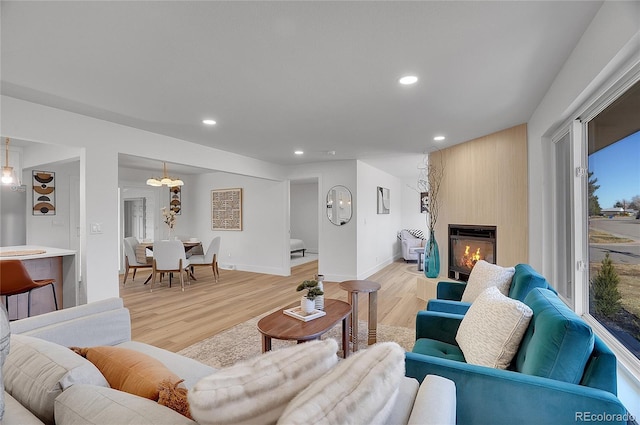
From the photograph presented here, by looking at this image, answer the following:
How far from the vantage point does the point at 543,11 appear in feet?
4.96

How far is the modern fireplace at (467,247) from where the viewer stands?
12.5 ft

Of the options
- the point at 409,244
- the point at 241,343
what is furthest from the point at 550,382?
the point at 409,244

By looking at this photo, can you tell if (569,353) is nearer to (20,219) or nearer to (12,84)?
(12,84)

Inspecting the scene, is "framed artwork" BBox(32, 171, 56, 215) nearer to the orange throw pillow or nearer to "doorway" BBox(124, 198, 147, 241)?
"doorway" BBox(124, 198, 147, 241)

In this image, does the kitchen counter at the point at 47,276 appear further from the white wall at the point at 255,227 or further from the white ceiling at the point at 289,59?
the white wall at the point at 255,227

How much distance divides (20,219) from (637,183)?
7.11 metres

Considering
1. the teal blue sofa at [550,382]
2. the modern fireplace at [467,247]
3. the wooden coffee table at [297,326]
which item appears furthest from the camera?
the modern fireplace at [467,247]

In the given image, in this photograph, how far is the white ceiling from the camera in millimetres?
1523

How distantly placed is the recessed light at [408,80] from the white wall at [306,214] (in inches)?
288

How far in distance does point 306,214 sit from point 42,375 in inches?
352

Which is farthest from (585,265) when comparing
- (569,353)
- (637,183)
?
(569,353)

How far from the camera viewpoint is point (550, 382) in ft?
3.57

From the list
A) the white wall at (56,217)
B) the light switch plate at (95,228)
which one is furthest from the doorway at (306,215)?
the light switch plate at (95,228)

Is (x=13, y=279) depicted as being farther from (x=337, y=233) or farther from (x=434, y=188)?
(x=434, y=188)
